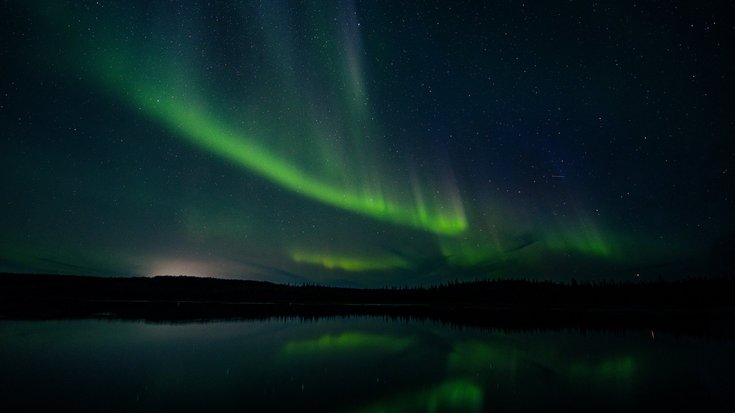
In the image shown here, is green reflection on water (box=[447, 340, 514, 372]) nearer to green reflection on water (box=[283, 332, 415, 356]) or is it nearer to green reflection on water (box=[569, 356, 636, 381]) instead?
green reflection on water (box=[569, 356, 636, 381])

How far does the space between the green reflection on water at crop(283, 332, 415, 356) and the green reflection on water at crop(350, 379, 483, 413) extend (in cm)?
853

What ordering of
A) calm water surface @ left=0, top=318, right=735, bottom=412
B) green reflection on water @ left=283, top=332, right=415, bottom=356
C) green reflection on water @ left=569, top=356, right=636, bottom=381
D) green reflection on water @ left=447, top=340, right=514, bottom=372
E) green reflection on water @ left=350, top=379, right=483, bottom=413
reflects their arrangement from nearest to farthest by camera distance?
green reflection on water @ left=350, top=379, right=483, bottom=413 < calm water surface @ left=0, top=318, right=735, bottom=412 < green reflection on water @ left=569, top=356, right=636, bottom=381 < green reflection on water @ left=447, top=340, right=514, bottom=372 < green reflection on water @ left=283, top=332, right=415, bottom=356

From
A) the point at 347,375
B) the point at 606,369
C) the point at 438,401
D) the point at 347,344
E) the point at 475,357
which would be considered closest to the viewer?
the point at 438,401

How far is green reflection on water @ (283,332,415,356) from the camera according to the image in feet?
66.1

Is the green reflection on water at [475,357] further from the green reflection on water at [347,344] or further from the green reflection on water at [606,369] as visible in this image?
the green reflection on water at [347,344]

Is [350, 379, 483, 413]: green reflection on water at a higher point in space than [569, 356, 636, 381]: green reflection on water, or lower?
lower

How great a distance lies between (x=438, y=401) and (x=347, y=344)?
12894 millimetres

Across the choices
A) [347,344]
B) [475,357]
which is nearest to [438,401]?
[475,357]

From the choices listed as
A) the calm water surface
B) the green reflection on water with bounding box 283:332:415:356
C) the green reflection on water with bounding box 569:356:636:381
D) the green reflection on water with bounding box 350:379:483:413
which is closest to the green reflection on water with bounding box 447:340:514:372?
the calm water surface

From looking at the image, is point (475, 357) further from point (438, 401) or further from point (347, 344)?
point (438, 401)

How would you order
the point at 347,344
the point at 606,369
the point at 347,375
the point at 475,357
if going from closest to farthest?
the point at 347,375 < the point at 606,369 < the point at 475,357 < the point at 347,344

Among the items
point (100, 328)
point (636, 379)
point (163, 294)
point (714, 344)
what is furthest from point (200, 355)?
point (163, 294)

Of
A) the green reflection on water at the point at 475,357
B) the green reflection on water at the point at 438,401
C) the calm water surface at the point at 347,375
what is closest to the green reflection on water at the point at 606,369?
the calm water surface at the point at 347,375

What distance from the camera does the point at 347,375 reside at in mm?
13914
